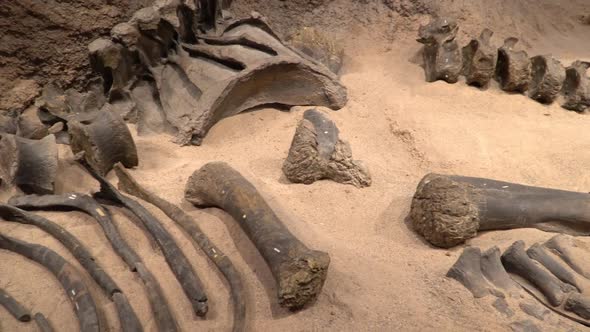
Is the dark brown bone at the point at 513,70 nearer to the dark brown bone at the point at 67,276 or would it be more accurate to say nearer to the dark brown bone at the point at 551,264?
the dark brown bone at the point at 551,264

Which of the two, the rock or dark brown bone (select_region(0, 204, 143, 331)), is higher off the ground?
the rock

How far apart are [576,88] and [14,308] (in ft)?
12.8

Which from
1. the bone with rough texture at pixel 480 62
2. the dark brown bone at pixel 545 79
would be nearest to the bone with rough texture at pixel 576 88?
the dark brown bone at pixel 545 79

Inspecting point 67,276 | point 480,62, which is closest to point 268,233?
point 67,276

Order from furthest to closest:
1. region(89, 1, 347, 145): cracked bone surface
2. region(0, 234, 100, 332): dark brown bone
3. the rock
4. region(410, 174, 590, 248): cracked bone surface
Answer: the rock
region(89, 1, 347, 145): cracked bone surface
region(410, 174, 590, 248): cracked bone surface
region(0, 234, 100, 332): dark brown bone

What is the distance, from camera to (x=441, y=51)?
412 cm

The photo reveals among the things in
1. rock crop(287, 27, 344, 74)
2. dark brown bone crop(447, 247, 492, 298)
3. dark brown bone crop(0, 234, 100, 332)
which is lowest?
dark brown bone crop(0, 234, 100, 332)

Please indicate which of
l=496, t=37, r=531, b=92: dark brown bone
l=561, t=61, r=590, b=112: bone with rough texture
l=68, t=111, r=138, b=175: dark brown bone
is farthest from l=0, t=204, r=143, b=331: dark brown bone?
l=561, t=61, r=590, b=112: bone with rough texture

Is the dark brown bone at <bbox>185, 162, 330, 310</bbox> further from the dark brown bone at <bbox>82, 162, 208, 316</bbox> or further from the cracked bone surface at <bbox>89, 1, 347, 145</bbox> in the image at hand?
the cracked bone surface at <bbox>89, 1, 347, 145</bbox>

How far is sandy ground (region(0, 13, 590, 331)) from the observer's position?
2078mm

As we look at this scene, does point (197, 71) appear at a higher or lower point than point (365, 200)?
higher

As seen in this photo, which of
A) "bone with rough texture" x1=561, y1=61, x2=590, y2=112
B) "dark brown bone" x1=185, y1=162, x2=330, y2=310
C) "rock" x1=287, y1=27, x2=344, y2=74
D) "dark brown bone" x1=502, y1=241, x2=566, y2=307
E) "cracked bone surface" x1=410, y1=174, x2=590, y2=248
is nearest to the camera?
"dark brown bone" x1=185, y1=162, x2=330, y2=310

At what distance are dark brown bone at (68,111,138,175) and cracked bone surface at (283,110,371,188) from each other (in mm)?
931

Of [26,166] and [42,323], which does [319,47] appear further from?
[42,323]
